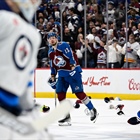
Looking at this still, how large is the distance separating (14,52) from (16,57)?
2cm

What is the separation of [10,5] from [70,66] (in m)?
5.69

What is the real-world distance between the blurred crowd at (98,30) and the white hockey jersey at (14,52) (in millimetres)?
10450

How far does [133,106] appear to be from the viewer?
10.6 metres

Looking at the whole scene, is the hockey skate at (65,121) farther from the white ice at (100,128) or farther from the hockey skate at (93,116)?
the hockey skate at (93,116)

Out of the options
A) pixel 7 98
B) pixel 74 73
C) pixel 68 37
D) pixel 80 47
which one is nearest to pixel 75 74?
pixel 74 73

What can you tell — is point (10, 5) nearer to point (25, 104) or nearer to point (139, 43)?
point (25, 104)

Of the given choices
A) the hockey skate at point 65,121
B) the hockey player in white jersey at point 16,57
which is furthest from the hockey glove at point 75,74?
the hockey player in white jersey at point 16,57

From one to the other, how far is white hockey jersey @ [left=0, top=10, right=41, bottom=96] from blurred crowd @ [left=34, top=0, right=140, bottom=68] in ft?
34.3

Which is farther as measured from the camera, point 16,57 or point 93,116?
point 93,116

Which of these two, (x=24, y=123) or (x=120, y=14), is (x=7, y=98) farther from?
(x=120, y=14)

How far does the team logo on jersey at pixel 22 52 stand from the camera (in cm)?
221

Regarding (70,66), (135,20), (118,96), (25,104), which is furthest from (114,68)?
(25,104)

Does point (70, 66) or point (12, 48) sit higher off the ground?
point (12, 48)

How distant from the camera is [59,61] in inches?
313
